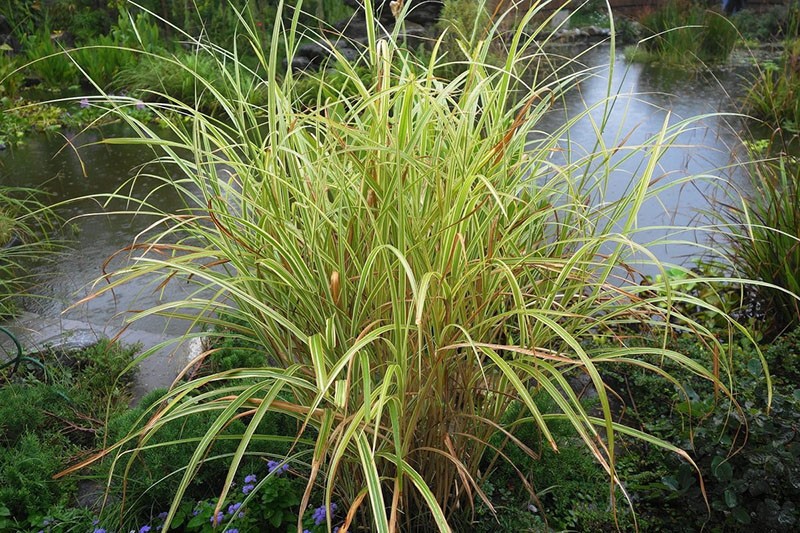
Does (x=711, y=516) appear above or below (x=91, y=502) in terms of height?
above

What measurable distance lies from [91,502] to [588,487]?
136 centimetres

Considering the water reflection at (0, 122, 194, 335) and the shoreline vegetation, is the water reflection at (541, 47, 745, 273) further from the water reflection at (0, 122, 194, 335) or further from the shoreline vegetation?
the water reflection at (0, 122, 194, 335)

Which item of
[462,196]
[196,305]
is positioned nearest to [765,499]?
[462,196]

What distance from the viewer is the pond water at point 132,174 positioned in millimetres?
3146

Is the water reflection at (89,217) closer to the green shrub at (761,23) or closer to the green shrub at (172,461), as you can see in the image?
the green shrub at (172,461)

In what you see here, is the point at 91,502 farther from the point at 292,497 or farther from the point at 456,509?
the point at 456,509

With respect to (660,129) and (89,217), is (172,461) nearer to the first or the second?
(89,217)

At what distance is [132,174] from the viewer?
5402mm

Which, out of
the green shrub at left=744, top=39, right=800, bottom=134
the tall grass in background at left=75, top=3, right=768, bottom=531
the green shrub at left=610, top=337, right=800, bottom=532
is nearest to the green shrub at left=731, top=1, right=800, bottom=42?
the green shrub at left=744, top=39, right=800, bottom=134

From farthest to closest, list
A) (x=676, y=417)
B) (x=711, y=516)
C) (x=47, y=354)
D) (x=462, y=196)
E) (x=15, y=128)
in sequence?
(x=15, y=128)
(x=47, y=354)
(x=676, y=417)
(x=711, y=516)
(x=462, y=196)

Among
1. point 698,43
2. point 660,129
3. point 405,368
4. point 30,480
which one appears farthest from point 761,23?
point 30,480

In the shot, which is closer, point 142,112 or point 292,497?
point 292,497

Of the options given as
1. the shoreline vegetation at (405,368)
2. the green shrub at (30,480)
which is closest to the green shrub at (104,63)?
the shoreline vegetation at (405,368)

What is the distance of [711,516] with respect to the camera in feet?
5.92
